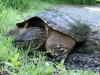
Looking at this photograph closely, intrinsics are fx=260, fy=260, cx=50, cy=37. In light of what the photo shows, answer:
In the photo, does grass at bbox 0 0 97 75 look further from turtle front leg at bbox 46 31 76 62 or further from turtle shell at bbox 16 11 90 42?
turtle shell at bbox 16 11 90 42

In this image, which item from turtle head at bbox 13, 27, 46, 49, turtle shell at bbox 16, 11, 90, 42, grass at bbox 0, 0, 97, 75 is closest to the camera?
grass at bbox 0, 0, 97, 75

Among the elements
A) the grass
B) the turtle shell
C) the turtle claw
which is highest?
the turtle shell

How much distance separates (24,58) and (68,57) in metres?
0.62

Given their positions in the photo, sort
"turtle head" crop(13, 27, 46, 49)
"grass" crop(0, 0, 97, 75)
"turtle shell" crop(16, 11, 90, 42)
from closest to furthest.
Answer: "grass" crop(0, 0, 97, 75), "turtle head" crop(13, 27, 46, 49), "turtle shell" crop(16, 11, 90, 42)

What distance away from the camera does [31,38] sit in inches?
110

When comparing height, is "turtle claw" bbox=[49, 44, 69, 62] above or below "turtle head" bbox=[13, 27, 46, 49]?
below

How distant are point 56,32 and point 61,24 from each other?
0.11 m

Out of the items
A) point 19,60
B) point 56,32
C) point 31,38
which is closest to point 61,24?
point 56,32

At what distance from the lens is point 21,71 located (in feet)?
6.53

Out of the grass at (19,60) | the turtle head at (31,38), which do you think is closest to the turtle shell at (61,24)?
the turtle head at (31,38)

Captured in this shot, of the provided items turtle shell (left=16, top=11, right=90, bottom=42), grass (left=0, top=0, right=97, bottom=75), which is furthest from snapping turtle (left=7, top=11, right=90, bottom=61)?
grass (left=0, top=0, right=97, bottom=75)

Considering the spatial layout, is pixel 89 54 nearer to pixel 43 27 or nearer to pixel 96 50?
pixel 96 50

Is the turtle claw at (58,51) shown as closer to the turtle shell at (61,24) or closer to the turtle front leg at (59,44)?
the turtle front leg at (59,44)

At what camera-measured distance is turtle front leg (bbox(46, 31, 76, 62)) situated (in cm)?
277
